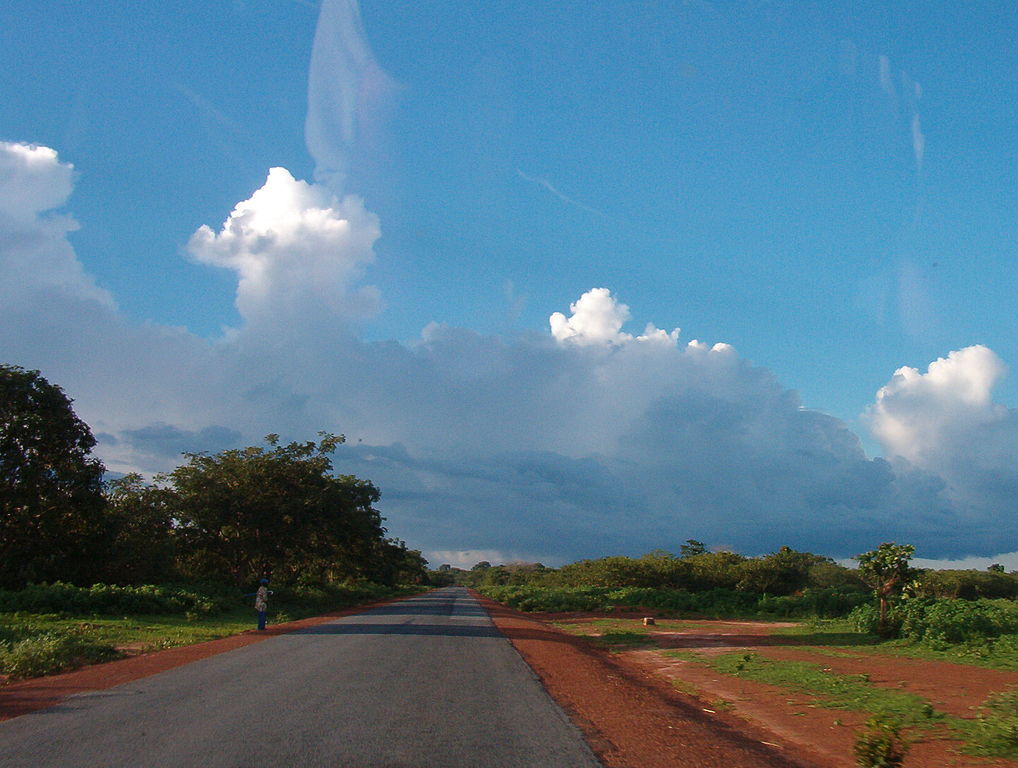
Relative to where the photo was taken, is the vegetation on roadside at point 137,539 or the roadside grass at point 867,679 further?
the vegetation on roadside at point 137,539

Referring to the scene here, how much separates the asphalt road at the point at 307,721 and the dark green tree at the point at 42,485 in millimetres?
21991

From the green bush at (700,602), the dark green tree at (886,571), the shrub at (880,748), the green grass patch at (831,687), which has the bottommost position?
the green bush at (700,602)

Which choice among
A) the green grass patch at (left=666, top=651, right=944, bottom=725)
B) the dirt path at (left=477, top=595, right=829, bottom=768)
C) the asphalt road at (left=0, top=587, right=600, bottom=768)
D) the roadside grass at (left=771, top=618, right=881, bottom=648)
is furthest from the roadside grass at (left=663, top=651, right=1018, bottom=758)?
the roadside grass at (left=771, top=618, right=881, bottom=648)

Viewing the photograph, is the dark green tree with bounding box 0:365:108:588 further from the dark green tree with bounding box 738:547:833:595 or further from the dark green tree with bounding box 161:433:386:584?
the dark green tree with bounding box 738:547:833:595

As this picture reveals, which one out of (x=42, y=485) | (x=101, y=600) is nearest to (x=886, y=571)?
(x=101, y=600)

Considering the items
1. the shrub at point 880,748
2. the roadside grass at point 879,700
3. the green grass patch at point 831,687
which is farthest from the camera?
the green grass patch at point 831,687

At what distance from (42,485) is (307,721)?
28503mm

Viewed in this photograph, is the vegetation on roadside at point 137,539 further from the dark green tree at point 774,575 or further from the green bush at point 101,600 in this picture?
the dark green tree at point 774,575

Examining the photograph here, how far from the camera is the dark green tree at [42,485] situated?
30.2m

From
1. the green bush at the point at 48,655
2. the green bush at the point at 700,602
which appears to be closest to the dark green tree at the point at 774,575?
the green bush at the point at 700,602

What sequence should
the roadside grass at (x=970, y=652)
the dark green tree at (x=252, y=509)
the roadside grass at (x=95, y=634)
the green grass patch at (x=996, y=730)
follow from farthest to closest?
the dark green tree at (x=252, y=509)
the roadside grass at (x=970, y=652)
the roadside grass at (x=95, y=634)
the green grass patch at (x=996, y=730)

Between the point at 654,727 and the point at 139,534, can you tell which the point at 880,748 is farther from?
the point at 139,534

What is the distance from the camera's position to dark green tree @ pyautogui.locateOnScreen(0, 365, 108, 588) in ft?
99.1

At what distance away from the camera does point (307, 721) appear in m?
8.15
